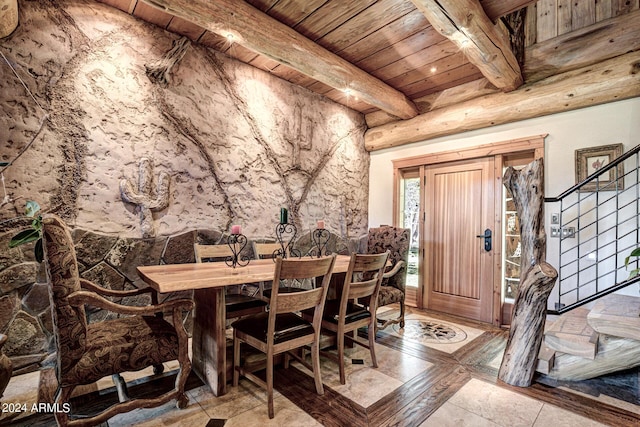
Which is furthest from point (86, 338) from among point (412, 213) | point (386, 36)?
point (412, 213)

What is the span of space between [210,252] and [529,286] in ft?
8.26

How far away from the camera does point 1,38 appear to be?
2.13m

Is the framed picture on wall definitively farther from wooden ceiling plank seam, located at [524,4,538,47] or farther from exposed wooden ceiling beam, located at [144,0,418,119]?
exposed wooden ceiling beam, located at [144,0,418,119]

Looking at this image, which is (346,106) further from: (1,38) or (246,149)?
(1,38)

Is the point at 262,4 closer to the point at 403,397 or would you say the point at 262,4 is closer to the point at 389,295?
the point at 389,295

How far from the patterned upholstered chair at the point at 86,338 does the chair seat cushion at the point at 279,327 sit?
1.28 feet

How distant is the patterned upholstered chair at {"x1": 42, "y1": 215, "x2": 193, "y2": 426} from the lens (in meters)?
1.39

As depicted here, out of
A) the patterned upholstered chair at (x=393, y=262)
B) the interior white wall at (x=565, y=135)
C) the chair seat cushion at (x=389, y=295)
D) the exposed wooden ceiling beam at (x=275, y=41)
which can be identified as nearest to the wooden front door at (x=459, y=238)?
the interior white wall at (x=565, y=135)

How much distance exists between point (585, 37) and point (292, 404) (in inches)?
158

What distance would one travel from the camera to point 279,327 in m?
1.92

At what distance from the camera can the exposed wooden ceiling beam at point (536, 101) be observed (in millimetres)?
2781

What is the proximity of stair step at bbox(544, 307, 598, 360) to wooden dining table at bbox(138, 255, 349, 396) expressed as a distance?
7.08 ft

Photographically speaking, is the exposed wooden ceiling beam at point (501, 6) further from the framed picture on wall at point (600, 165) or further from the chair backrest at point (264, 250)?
the chair backrest at point (264, 250)

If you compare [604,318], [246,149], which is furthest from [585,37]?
[246,149]
